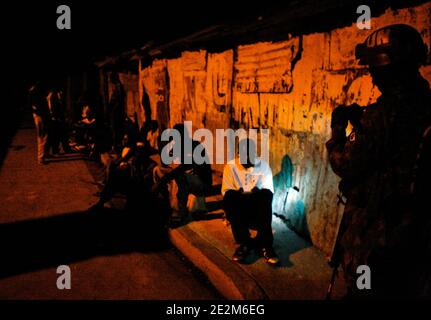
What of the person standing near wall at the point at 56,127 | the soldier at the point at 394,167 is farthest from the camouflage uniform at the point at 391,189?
the person standing near wall at the point at 56,127

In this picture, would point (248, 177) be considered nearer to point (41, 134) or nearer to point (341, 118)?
point (341, 118)

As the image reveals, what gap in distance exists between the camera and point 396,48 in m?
2.15

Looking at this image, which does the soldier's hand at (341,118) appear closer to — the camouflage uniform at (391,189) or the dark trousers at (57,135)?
the camouflage uniform at (391,189)

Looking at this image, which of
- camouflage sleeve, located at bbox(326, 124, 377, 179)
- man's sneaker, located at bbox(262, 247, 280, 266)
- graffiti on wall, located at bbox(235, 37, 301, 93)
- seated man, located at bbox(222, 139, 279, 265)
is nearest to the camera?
camouflage sleeve, located at bbox(326, 124, 377, 179)

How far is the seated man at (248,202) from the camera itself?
4254 mm

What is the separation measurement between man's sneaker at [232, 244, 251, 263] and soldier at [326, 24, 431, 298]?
2021 millimetres

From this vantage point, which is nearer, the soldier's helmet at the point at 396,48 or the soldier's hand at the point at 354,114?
the soldier's helmet at the point at 396,48

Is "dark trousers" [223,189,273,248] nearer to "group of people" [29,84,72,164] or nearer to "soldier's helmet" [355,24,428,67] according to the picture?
"soldier's helmet" [355,24,428,67]

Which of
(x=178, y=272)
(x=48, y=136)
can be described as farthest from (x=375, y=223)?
(x=48, y=136)

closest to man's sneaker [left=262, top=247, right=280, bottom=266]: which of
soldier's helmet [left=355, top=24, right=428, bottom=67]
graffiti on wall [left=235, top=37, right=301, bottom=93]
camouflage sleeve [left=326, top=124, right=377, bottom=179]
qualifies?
camouflage sleeve [left=326, top=124, right=377, bottom=179]

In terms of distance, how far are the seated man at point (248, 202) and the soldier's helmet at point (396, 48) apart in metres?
2.47

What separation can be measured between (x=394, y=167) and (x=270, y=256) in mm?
2396

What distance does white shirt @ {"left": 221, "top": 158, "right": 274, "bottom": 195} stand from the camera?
4.71 metres

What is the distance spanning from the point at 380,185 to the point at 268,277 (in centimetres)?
213
